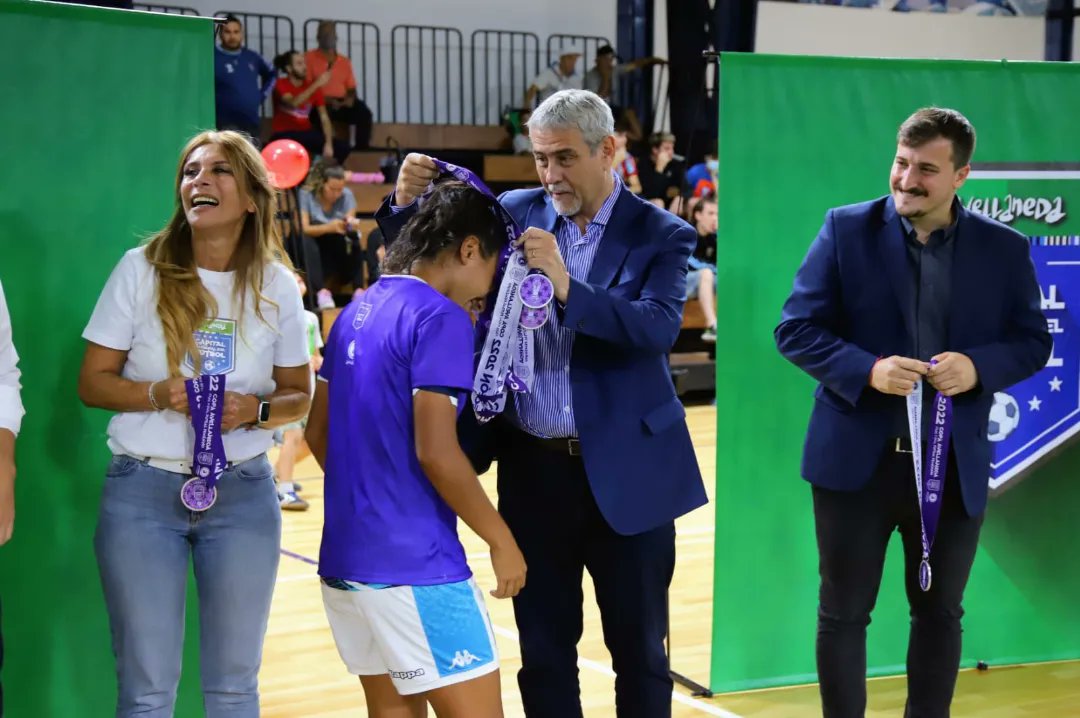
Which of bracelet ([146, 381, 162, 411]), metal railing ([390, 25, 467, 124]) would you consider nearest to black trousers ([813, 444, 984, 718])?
bracelet ([146, 381, 162, 411])

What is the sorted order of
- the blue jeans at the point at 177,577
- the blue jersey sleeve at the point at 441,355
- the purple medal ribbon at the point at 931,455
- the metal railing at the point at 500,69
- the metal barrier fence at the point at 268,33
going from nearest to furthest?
the blue jersey sleeve at the point at 441,355
the blue jeans at the point at 177,577
the purple medal ribbon at the point at 931,455
the metal barrier fence at the point at 268,33
the metal railing at the point at 500,69

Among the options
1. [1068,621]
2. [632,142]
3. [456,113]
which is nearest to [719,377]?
[1068,621]

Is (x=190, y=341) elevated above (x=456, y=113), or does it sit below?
below

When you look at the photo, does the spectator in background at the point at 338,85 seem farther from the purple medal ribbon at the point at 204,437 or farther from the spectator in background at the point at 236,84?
the purple medal ribbon at the point at 204,437

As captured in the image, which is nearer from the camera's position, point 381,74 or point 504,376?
point 504,376

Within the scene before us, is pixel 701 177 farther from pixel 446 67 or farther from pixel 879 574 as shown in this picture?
pixel 879 574

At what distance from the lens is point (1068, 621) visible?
442 cm

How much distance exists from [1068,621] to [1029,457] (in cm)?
Result: 62

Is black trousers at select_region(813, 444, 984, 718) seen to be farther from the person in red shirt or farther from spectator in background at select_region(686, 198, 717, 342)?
the person in red shirt

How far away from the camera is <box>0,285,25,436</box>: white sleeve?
2477 millimetres

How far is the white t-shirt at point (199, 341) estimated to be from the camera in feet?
8.95

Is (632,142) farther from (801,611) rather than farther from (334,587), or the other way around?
(334,587)

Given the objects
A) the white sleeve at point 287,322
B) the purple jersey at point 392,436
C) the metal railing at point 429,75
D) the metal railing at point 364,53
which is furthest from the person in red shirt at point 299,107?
the purple jersey at point 392,436

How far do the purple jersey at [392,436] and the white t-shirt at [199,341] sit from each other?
555 mm
